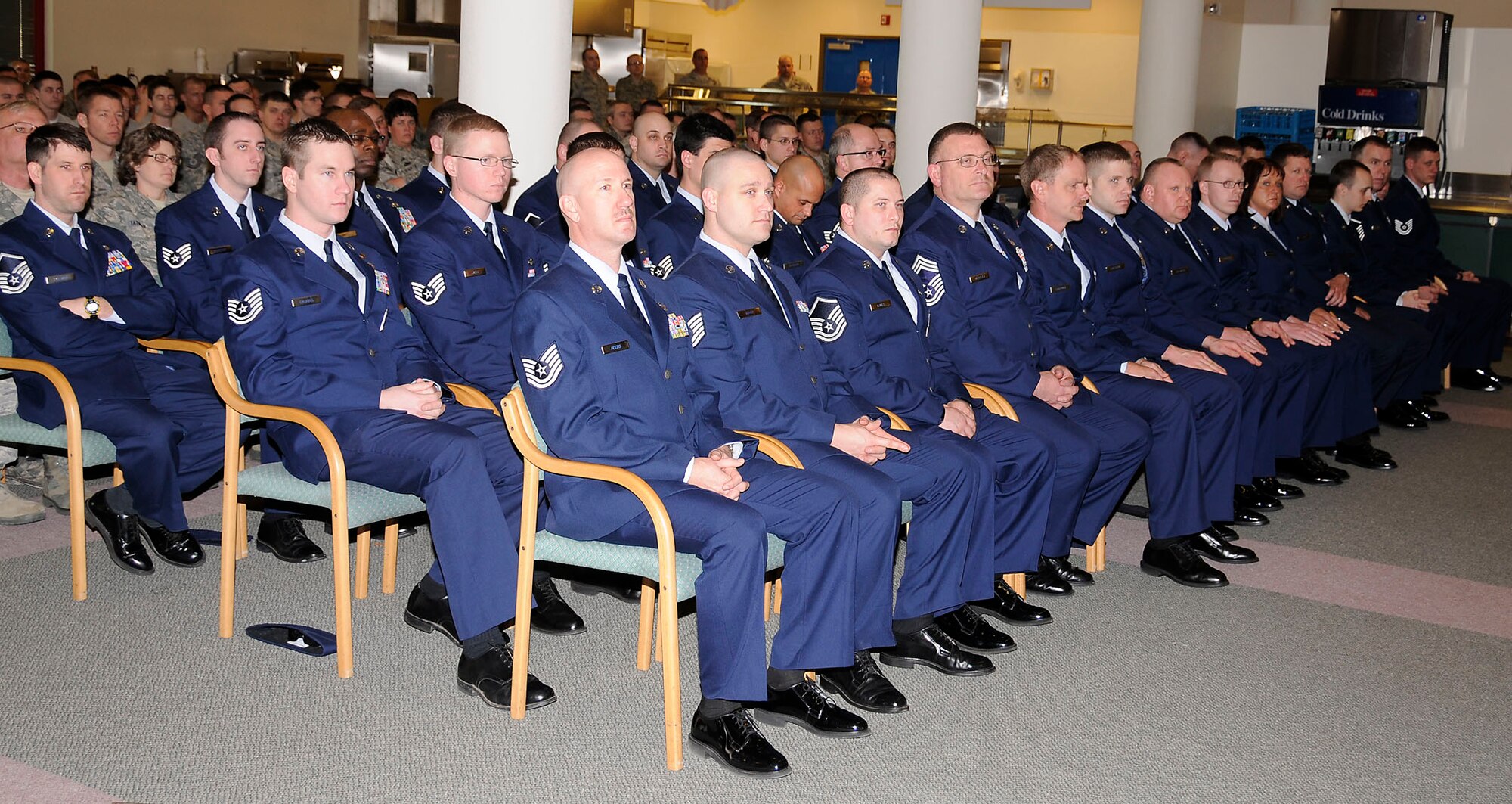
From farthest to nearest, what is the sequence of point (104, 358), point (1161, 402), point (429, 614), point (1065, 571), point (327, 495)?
1. point (1161, 402)
2. point (1065, 571)
3. point (104, 358)
4. point (429, 614)
5. point (327, 495)

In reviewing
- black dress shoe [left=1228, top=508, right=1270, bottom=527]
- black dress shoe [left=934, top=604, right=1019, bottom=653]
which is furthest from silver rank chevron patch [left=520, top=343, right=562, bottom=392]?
black dress shoe [left=1228, top=508, right=1270, bottom=527]

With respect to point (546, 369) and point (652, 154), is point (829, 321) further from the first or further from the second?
point (652, 154)

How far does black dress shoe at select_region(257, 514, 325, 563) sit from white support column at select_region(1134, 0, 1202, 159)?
763cm

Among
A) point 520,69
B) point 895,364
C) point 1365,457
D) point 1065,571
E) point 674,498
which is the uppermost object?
point 520,69

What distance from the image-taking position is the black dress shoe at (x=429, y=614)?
11.6 ft

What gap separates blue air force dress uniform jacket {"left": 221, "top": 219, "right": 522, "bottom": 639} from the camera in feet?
10.6

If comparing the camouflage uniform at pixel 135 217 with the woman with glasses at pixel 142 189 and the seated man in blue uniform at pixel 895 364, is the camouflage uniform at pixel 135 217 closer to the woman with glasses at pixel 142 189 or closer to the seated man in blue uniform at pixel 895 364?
the woman with glasses at pixel 142 189

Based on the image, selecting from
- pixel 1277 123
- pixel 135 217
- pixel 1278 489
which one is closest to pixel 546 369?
pixel 135 217

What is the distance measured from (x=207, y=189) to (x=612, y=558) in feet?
7.72

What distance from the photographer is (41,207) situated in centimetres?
413

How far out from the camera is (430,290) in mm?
4012

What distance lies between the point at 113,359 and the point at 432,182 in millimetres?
1439

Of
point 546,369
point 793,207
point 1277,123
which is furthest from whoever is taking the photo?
point 1277,123

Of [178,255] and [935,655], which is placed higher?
[178,255]
